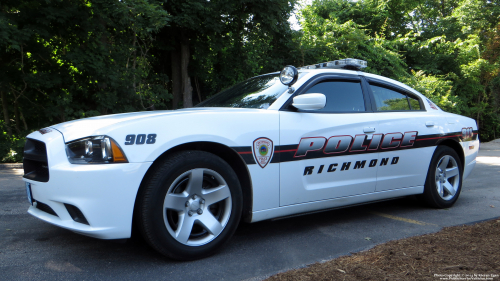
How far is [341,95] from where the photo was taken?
401 cm

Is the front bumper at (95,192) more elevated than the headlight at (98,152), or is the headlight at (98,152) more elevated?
the headlight at (98,152)

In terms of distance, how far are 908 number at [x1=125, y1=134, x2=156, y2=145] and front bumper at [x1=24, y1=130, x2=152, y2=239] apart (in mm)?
150

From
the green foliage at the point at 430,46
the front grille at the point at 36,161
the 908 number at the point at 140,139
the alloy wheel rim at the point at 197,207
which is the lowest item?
the alloy wheel rim at the point at 197,207

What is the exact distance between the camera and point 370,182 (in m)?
3.98

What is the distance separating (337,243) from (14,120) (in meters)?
9.67

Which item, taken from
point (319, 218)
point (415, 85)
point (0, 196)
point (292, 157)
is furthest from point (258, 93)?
point (415, 85)

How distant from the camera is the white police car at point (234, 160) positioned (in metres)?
2.63

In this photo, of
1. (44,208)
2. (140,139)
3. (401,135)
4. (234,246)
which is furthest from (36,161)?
(401,135)

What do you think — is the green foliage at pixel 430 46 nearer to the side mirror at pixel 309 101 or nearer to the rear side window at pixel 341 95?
the rear side window at pixel 341 95

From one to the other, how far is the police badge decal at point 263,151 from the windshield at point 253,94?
0.42 m

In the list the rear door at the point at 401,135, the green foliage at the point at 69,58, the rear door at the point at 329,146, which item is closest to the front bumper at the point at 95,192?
the rear door at the point at 329,146

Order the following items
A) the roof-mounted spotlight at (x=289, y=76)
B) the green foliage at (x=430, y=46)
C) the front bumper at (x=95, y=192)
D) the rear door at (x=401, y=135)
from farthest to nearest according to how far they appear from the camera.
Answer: the green foliage at (x=430, y=46) → the rear door at (x=401, y=135) → the roof-mounted spotlight at (x=289, y=76) → the front bumper at (x=95, y=192)

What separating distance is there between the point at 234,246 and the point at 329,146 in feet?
4.06

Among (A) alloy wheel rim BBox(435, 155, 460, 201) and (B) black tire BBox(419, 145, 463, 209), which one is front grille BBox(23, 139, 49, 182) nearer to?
(B) black tire BBox(419, 145, 463, 209)
